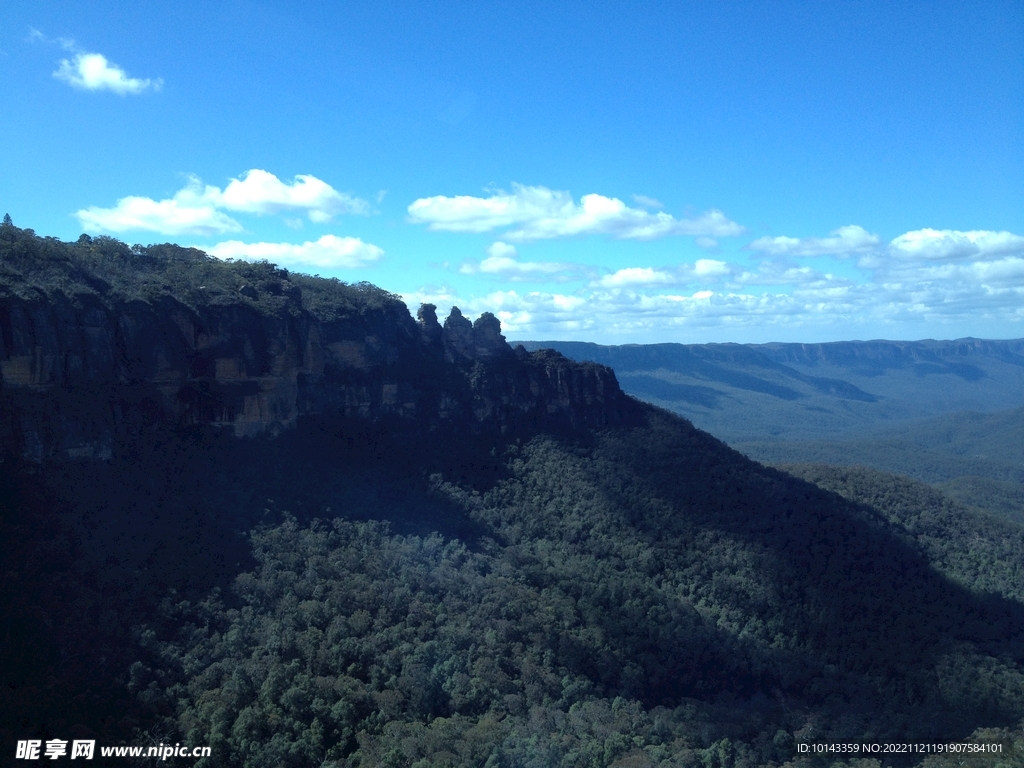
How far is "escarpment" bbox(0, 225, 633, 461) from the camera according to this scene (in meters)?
36.9

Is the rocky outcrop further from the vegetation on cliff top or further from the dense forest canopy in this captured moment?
the dense forest canopy

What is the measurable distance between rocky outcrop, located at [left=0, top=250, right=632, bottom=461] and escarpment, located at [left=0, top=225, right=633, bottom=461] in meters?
0.09

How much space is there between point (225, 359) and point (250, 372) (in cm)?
195

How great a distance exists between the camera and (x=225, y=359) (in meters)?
46.1

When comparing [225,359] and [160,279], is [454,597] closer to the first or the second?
[225,359]

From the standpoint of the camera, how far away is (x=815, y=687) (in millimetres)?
39219

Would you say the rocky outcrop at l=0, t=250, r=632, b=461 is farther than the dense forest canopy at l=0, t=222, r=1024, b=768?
Yes

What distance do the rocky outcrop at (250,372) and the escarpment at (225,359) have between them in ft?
0.29

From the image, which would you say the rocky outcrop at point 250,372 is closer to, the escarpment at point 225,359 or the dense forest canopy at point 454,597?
the escarpment at point 225,359

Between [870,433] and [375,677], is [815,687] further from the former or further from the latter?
[870,433]

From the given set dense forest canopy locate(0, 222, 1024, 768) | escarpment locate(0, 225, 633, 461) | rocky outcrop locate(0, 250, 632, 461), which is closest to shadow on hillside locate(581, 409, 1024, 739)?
dense forest canopy locate(0, 222, 1024, 768)

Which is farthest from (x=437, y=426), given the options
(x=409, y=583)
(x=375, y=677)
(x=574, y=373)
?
(x=375, y=677)

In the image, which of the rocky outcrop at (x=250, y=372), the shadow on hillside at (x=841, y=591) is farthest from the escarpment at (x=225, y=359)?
the shadow on hillside at (x=841, y=591)

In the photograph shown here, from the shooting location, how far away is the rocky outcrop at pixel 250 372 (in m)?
36.5
